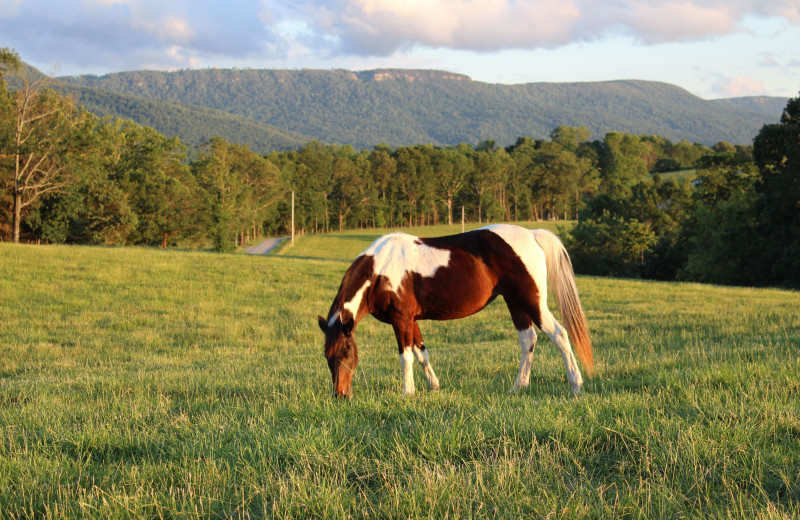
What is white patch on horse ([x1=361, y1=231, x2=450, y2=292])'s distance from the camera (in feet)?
19.8

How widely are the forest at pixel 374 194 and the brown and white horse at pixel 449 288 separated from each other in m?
33.6

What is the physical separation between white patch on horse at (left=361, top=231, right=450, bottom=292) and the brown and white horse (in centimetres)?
1

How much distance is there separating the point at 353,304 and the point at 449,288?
1.09 m

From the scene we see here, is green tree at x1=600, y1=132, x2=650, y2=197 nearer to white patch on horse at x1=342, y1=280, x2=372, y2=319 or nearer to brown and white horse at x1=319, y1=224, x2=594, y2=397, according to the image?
brown and white horse at x1=319, y1=224, x2=594, y2=397

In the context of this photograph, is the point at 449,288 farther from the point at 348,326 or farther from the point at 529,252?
the point at 348,326

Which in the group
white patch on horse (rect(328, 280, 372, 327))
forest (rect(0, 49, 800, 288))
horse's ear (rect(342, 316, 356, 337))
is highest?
forest (rect(0, 49, 800, 288))

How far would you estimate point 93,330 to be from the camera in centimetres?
1436

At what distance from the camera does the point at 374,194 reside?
9700 cm

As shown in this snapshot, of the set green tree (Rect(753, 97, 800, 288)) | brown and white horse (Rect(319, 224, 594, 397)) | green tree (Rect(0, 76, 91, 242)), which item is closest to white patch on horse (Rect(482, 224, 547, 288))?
brown and white horse (Rect(319, 224, 594, 397))

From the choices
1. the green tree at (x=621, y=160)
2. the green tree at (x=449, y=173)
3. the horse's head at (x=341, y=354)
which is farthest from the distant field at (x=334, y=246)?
the horse's head at (x=341, y=354)

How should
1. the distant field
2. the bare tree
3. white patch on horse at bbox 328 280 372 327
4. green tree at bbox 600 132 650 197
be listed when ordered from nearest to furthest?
white patch on horse at bbox 328 280 372 327 < the bare tree < the distant field < green tree at bbox 600 132 650 197

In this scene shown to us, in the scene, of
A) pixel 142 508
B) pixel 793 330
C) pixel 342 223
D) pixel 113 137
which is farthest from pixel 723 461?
pixel 342 223

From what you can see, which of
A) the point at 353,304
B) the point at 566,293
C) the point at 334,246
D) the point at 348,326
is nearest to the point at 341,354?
the point at 348,326

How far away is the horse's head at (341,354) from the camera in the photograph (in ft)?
18.4
